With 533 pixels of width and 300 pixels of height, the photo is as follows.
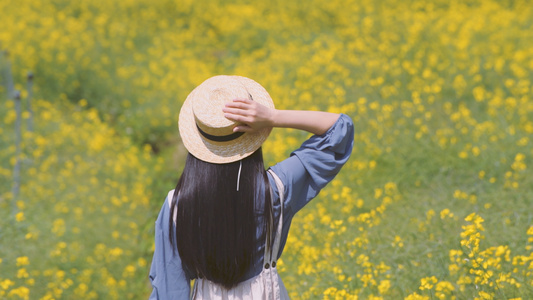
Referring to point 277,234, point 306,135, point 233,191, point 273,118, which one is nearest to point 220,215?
point 233,191

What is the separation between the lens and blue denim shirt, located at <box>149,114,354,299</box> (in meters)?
1.80

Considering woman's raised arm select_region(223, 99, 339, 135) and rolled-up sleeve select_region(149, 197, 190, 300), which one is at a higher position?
woman's raised arm select_region(223, 99, 339, 135)

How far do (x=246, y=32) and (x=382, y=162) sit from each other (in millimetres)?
5512

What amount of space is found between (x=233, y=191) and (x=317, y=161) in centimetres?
28

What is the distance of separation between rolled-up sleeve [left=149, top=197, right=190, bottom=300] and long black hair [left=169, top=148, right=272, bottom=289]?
3 cm

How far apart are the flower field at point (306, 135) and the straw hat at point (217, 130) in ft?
3.47

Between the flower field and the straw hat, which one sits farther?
the flower field

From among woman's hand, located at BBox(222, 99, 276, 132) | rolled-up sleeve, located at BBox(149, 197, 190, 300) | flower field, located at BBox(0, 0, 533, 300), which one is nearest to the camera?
woman's hand, located at BBox(222, 99, 276, 132)

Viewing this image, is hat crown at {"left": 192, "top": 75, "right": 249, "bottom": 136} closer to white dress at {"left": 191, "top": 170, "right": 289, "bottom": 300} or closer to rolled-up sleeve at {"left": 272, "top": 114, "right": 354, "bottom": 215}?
rolled-up sleeve at {"left": 272, "top": 114, "right": 354, "bottom": 215}

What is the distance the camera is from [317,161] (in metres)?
1.84

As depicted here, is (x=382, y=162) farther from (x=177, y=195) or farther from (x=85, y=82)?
(x=85, y=82)

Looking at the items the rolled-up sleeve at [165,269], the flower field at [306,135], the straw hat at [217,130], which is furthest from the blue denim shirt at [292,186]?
the flower field at [306,135]

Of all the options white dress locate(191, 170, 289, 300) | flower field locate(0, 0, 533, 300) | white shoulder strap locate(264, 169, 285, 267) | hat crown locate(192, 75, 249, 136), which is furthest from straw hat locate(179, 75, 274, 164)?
flower field locate(0, 0, 533, 300)

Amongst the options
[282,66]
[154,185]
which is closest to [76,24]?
[282,66]
